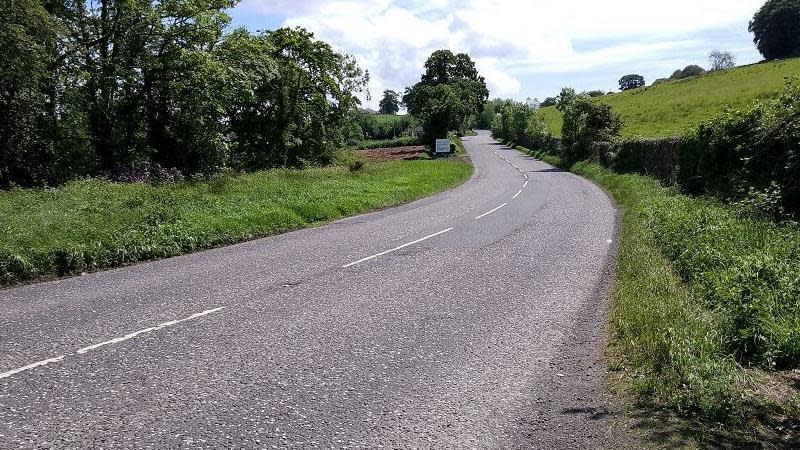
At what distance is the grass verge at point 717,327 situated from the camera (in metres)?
4.51

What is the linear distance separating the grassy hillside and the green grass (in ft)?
98.4

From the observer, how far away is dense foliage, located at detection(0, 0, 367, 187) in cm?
2209

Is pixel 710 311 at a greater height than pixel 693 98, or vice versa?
pixel 693 98

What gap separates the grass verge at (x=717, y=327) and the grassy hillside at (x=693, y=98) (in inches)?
1368

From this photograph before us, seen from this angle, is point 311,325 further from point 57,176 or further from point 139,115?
point 139,115

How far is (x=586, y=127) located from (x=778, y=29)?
7149cm

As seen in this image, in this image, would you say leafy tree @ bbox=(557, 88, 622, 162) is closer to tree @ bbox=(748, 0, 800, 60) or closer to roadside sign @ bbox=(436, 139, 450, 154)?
roadside sign @ bbox=(436, 139, 450, 154)

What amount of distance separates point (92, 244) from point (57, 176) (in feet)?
49.9

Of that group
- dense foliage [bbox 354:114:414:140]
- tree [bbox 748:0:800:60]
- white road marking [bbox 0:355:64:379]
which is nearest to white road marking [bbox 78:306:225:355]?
white road marking [bbox 0:355:64:379]

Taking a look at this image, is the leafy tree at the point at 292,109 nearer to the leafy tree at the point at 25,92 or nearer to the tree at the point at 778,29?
the leafy tree at the point at 25,92

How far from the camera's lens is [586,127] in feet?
150

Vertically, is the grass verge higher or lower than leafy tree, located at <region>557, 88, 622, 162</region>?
lower

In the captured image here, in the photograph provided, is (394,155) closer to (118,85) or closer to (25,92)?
(118,85)

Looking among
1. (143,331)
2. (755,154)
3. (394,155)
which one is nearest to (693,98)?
(394,155)
